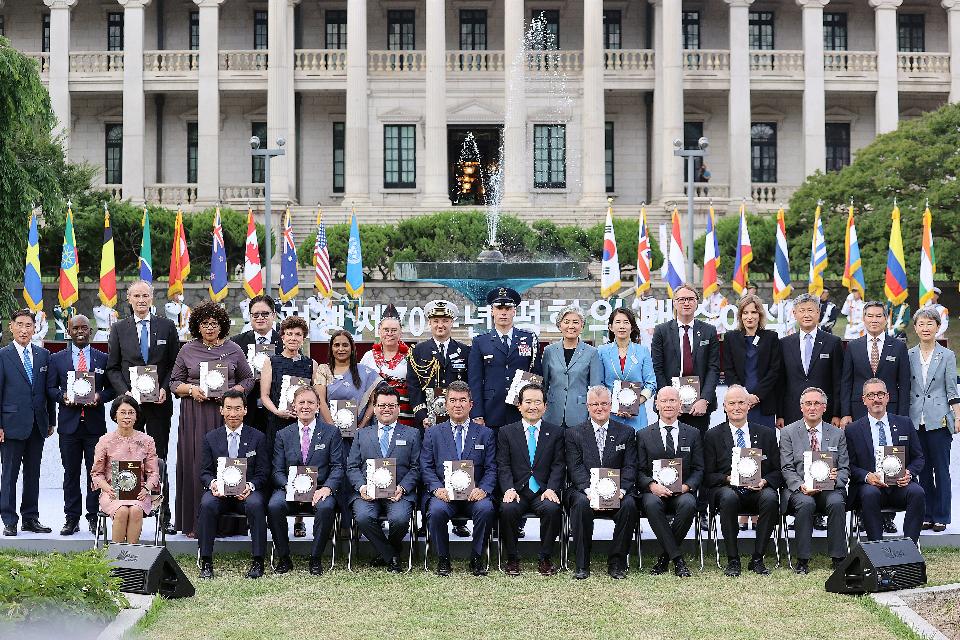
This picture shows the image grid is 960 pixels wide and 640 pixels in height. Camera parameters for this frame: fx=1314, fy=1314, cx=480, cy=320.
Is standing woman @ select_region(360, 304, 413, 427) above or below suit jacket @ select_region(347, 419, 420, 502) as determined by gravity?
above

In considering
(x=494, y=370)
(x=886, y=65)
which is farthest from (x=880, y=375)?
(x=886, y=65)

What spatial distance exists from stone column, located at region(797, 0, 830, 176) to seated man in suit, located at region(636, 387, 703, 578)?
39225mm

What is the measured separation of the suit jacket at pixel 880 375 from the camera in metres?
12.7

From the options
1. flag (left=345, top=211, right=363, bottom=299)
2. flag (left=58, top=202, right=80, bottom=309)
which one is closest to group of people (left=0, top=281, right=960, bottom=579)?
flag (left=58, top=202, right=80, bottom=309)

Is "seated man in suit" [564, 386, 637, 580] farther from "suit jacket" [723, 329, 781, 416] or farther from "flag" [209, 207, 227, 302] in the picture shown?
"flag" [209, 207, 227, 302]

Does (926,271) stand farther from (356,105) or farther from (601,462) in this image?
(356,105)

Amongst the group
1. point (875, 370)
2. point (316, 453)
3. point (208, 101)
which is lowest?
point (316, 453)

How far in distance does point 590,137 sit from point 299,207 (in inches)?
420

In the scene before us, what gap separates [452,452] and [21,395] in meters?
4.20

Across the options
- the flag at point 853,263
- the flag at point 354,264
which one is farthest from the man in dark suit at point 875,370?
the flag at point 354,264

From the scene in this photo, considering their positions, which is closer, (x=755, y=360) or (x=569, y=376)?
(x=569, y=376)

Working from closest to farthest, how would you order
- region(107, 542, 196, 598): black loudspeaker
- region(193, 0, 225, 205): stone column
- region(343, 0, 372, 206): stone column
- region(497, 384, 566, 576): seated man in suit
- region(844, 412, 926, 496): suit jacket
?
1. region(107, 542, 196, 598): black loudspeaker
2. region(497, 384, 566, 576): seated man in suit
3. region(844, 412, 926, 496): suit jacket
4. region(343, 0, 372, 206): stone column
5. region(193, 0, 225, 205): stone column

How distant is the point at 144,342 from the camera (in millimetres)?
Result: 12547

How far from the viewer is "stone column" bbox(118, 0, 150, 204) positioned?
48.1 metres
